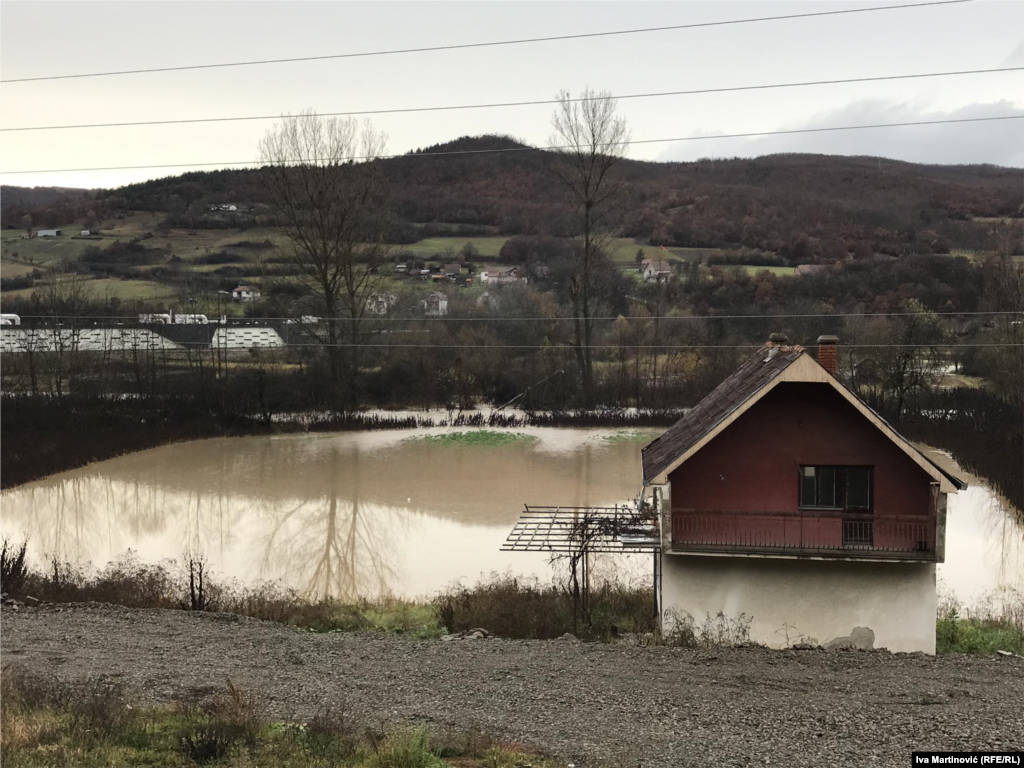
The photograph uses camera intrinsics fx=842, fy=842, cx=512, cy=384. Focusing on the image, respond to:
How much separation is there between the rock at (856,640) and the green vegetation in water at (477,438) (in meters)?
19.1

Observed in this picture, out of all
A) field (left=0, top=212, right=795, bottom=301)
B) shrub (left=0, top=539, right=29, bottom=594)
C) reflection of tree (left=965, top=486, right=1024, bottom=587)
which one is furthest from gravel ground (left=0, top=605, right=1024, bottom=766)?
field (left=0, top=212, right=795, bottom=301)

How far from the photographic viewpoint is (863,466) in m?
11.4

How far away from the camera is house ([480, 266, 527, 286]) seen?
202 ft

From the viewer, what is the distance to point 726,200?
77.8m

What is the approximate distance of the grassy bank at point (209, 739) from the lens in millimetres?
5957

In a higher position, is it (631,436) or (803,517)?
(803,517)

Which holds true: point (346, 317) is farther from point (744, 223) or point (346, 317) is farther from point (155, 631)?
point (744, 223)

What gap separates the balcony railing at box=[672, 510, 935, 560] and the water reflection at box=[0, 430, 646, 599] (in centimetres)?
477

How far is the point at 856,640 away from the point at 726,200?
234 ft

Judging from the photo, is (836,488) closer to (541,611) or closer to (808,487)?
(808,487)

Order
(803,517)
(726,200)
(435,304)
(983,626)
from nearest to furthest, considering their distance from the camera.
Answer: (803,517)
(983,626)
(435,304)
(726,200)

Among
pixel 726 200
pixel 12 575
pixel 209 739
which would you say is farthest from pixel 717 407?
pixel 726 200

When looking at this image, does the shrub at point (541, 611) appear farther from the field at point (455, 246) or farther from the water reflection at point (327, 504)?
the field at point (455, 246)

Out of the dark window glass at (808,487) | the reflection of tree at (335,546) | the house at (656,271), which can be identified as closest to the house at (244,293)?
the house at (656,271)
